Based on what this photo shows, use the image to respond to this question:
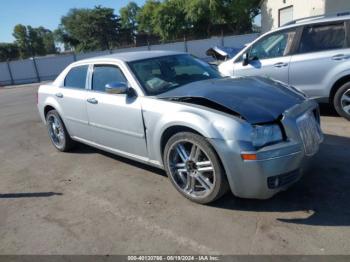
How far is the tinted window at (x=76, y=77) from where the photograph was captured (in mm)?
5195

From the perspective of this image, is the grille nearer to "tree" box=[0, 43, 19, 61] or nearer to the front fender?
the front fender

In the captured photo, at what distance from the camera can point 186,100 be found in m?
3.68

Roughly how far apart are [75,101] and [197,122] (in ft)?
8.25

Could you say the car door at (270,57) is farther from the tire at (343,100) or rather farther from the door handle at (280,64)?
the tire at (343,100)

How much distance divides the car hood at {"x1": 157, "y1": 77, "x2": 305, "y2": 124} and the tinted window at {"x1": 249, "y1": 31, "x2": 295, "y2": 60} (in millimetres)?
2432

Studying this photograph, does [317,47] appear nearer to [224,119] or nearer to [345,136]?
[345,136]

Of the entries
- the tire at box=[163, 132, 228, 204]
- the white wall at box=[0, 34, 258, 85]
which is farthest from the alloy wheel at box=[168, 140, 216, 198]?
the white wall at box=[0, 34, 258, 85]

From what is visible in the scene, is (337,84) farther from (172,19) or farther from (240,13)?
(172,19)

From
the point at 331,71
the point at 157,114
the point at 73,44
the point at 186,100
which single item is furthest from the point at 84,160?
the point at 73,44

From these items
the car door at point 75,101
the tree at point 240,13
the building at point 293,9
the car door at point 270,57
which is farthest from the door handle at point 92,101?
the tree at point 240,13

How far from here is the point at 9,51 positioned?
251 ft

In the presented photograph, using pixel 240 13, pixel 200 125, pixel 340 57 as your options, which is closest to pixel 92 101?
pixel 200 125

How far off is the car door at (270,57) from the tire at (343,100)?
90 centimetres

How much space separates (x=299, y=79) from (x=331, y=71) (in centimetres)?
54
